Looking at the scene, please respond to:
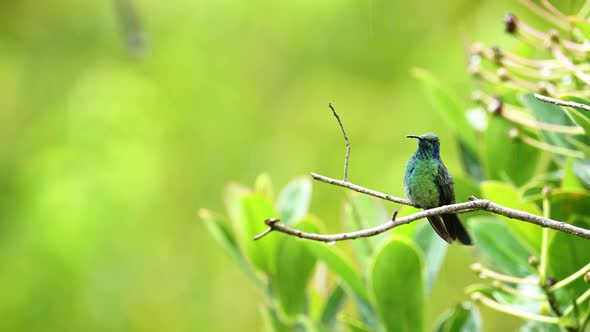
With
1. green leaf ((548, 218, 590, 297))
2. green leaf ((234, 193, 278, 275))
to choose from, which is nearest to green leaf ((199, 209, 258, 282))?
green leaf ((234, 193, 278, 275))

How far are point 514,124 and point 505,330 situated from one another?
2.30m

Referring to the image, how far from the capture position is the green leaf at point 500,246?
3.89 feet

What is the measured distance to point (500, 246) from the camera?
119cm

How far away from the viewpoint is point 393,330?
1.17 metres

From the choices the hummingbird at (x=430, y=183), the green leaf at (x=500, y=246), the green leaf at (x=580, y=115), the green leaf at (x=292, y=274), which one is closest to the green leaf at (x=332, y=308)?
the green leaf at (x=292, y=274)

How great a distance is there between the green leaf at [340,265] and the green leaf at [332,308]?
5.6 inches

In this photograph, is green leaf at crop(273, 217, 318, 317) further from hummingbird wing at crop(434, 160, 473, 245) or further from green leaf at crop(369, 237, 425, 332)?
hummingbird wing at crop(434, 160, 473, 245)

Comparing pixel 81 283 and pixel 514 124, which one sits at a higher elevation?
pixel 81 283

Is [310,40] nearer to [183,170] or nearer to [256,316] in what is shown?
[183,170]

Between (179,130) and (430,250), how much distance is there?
334 cm

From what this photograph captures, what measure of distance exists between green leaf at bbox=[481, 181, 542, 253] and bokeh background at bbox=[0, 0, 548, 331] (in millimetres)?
2192

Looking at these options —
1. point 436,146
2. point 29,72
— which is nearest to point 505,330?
point 436,146

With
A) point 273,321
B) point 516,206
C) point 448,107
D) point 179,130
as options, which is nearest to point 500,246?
point 516,206

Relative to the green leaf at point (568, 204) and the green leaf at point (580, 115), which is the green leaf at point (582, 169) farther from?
the green leaf at point (580, 115)
